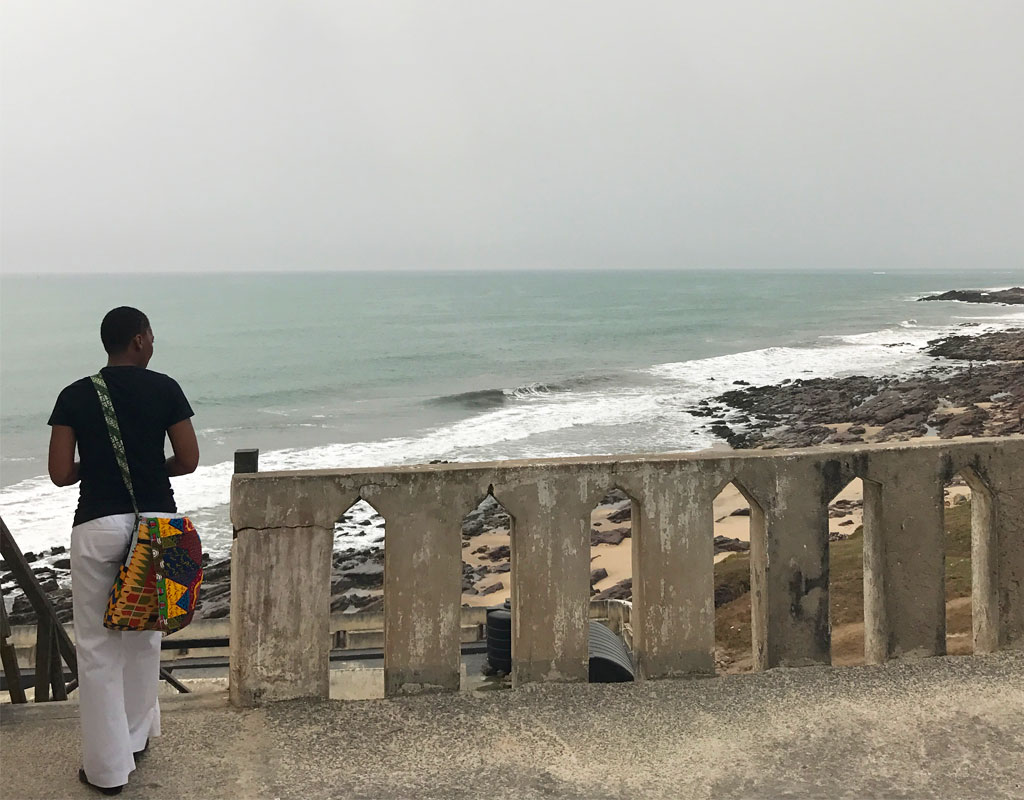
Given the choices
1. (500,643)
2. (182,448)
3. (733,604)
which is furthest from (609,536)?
(182,448)

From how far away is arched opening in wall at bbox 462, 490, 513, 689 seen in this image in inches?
183

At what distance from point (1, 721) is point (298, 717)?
116 cm

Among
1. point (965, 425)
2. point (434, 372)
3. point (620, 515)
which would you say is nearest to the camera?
point (620, 515)

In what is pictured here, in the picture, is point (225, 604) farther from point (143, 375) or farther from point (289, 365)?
point (289, 365)

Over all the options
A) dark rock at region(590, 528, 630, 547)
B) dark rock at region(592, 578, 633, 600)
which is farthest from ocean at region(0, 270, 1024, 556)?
dark rock at region(592, 578, 633, 600)

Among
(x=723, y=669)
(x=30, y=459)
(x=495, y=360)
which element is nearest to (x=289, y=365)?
(x=495, y=360)

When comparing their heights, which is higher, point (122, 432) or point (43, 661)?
point (122, 432)

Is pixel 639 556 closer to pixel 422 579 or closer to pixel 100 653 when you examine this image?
pixel 422 579

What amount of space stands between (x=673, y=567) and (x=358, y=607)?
12105mm

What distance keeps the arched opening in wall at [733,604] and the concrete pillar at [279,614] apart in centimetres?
→ 200

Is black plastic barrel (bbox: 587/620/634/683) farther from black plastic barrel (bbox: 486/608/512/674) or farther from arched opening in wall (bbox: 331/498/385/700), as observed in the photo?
arched opening in wall (bbox: 331/498/385/700)

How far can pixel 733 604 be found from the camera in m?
10.0

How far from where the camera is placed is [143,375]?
3.33 m

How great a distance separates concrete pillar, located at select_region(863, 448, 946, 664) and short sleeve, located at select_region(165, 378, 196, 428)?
2879mm
